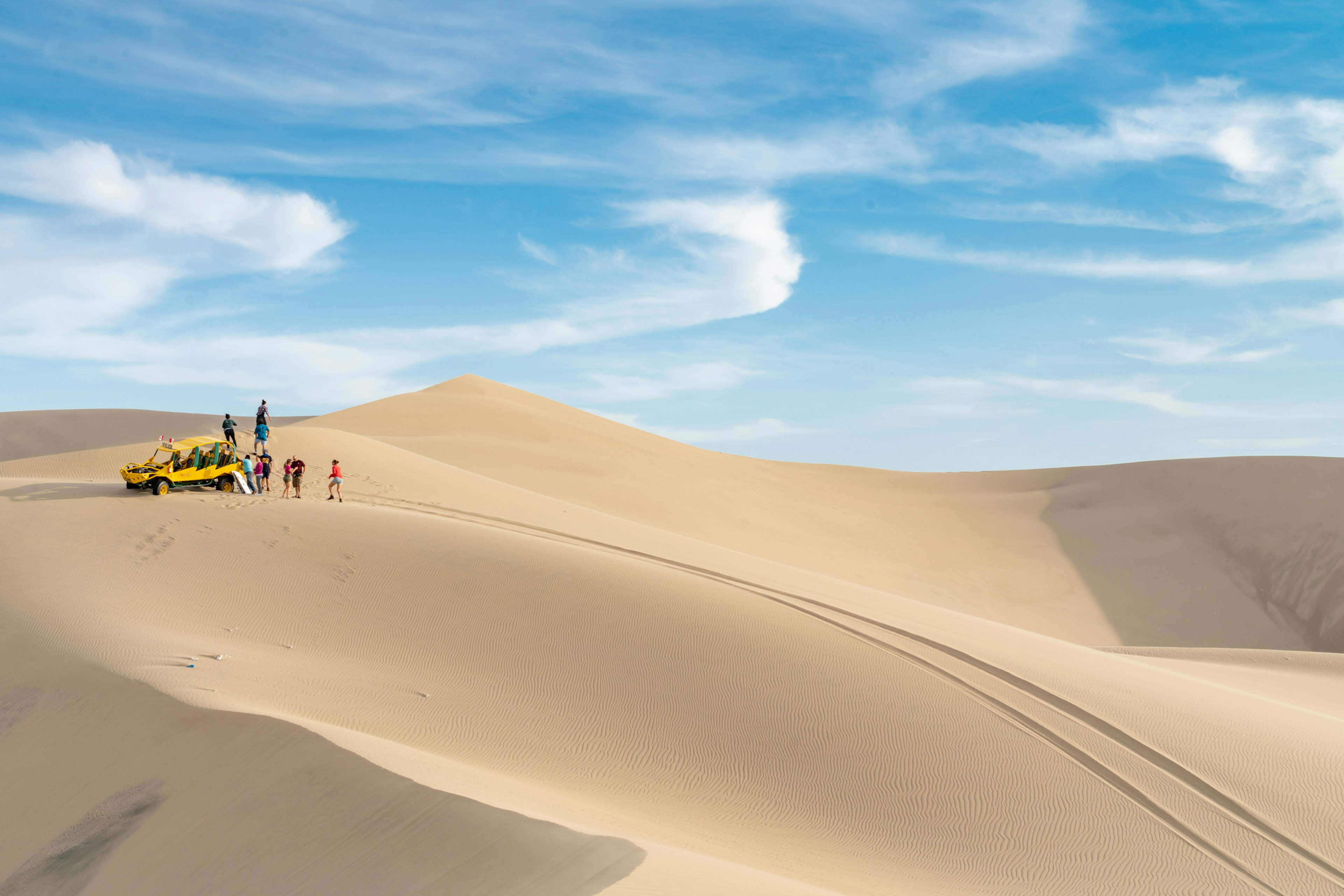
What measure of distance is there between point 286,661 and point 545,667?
3037 millimetres

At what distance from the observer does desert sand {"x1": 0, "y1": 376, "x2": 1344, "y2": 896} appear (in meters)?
8.01

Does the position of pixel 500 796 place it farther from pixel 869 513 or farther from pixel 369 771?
pixel 869 513

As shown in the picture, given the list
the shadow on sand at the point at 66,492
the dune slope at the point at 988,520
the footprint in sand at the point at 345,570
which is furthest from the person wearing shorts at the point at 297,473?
the dune slope at the point at 988,520

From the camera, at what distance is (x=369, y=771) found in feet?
26.9

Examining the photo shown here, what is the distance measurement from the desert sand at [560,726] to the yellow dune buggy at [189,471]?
1.18 feet

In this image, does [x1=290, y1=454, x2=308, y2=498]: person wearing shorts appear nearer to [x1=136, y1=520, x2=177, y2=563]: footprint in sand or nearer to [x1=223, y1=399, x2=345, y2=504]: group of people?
[x1=223, y1=399, x2=345, y2=504]: group of people

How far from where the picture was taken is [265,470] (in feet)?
59.3

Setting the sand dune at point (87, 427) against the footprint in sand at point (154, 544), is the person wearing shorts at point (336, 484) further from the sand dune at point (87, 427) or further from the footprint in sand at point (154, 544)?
the sand dune at point (87, 427)

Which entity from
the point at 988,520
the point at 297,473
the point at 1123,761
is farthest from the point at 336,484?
the point at 988,520

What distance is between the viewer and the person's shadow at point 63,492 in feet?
54.4

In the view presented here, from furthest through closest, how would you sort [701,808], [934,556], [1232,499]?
1. [1232,499]
2. [934,556]
3. [701,808]

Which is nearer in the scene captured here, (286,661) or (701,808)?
(701,808)

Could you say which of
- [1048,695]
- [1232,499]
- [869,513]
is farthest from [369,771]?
[1232,499]

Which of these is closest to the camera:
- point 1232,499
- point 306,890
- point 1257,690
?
point 306,890
